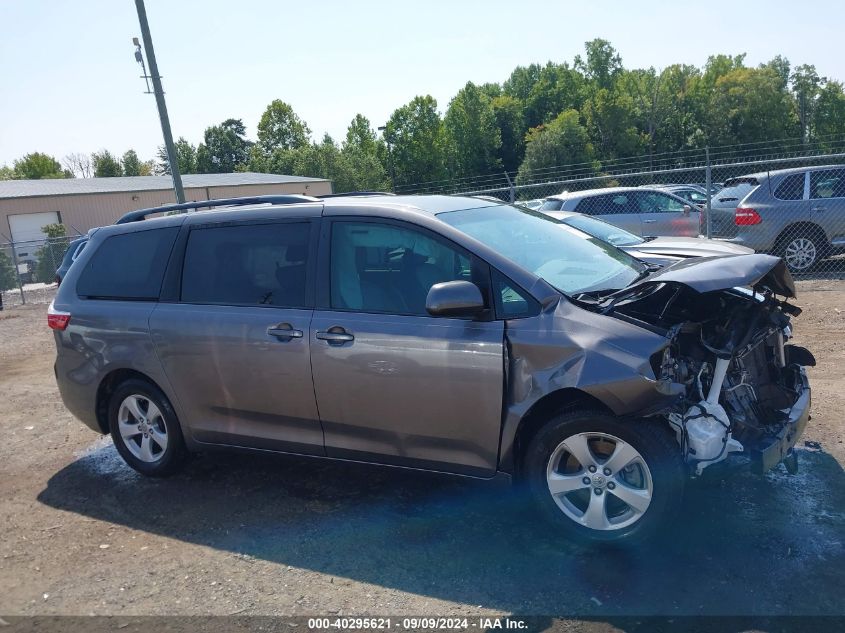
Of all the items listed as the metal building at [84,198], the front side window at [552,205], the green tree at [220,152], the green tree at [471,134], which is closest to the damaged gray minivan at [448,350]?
the front side window at [552,205]

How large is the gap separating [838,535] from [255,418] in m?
3.29

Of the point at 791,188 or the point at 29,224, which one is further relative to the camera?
the point at 29,224

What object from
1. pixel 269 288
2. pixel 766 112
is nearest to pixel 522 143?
pixel 766 112

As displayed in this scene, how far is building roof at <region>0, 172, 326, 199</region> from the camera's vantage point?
3741 centimetres

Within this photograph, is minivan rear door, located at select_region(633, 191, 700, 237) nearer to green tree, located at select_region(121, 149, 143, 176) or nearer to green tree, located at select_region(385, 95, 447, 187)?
green tree, located at select_region(385, 95, 447, 187)

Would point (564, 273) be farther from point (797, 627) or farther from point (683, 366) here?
point (797, 627)

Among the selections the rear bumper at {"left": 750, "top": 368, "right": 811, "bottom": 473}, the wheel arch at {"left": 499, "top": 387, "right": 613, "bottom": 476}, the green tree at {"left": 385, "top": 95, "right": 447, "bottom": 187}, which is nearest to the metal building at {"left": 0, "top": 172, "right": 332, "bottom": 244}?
the green tree at {"left": 385, "top": 95, "right": 447, "bottom": 187}

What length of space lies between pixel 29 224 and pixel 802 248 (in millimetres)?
35913

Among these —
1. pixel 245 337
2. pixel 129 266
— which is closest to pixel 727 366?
pixel 245 337

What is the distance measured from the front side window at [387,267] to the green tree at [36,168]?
9734 cm

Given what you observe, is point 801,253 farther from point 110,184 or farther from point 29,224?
point 110,184

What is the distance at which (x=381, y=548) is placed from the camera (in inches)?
153

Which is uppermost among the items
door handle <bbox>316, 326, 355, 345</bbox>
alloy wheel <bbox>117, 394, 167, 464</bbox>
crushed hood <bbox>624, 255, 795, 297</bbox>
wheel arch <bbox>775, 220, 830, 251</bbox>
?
crushed hood <bbox>624, 255, 795, 297</bbox>

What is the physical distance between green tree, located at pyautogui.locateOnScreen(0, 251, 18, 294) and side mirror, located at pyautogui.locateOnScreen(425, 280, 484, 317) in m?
22.0
